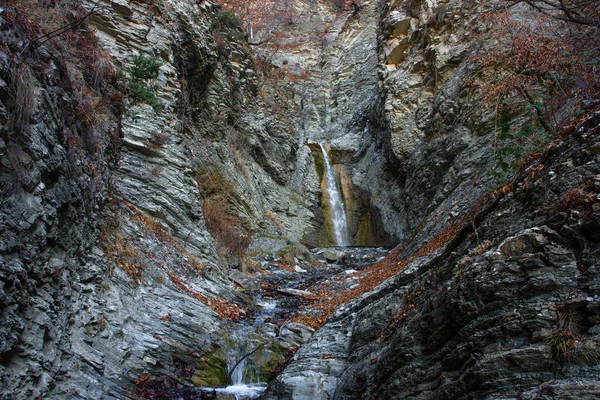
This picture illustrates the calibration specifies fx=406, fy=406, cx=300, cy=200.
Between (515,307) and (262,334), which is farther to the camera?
(262,334)

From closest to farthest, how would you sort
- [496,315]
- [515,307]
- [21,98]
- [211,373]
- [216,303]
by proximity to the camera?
[515,307], [496,315], [21,98], [211,373], [216,303]

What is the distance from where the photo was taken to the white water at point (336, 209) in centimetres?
2603

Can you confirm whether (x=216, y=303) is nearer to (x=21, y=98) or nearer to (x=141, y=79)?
(x=21, y=98)

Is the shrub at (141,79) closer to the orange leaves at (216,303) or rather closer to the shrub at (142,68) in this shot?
the shrub at (142,68)

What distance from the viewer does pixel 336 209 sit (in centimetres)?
2738

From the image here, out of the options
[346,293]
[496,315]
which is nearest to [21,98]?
[496,315]

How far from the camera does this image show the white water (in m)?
26.0

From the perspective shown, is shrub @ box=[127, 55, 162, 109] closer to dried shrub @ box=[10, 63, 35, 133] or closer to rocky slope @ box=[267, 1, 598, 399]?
dried shrub @ box=[10, 63, 35, 133]

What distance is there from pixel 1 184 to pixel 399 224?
18.2m

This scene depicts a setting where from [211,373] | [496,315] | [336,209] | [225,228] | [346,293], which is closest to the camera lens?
[496,315]

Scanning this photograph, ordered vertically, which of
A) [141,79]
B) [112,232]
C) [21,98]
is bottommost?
[112,232]

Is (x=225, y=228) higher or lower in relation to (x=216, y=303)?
higher

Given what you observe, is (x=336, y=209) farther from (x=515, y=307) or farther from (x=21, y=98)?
(x=515, y=307)

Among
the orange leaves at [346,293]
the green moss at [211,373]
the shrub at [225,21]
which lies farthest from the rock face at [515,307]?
the shrub at [225,21]
